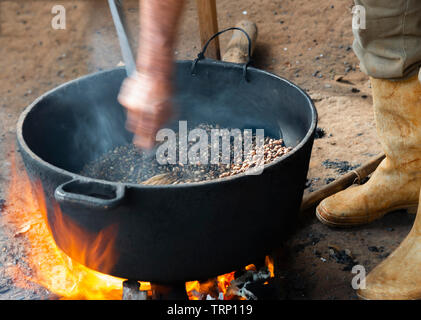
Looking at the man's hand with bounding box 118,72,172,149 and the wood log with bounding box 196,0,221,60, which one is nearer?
the man's hand with bounding box 118,72,172,149

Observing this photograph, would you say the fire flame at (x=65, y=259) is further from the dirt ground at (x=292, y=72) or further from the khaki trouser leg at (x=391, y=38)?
the khaki trouser leg at (x=391, y=38)

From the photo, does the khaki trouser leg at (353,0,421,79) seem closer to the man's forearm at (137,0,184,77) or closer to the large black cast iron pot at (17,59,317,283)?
the large black cast iron pot at (17,59,317,283)

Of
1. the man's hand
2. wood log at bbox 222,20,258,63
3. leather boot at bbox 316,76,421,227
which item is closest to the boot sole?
leather boot at bbox 316,76,421,227

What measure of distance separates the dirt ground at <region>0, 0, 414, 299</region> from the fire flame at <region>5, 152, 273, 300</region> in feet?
0.18

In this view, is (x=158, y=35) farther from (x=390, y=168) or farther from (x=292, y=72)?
(x=292, y=72)

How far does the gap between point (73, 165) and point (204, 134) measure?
584 millimetres

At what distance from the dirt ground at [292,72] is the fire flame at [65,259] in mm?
56

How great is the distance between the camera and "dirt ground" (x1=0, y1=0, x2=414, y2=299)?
1.99 meters

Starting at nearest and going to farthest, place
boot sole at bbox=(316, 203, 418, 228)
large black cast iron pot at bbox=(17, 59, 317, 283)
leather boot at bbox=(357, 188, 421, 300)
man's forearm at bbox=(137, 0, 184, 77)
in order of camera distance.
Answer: man's forearm at bbox=(137, 0, 184, 77) → large black cast iron pot at bbox=(17, 59, 317, 283) → leather boot at bbox=(357, 188, 421, 300) → boot sole at bbox=(316, 203, 418, 228)

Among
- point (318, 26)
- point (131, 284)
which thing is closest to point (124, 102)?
point (131, 284)

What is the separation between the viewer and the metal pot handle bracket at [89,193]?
1287 millimetres

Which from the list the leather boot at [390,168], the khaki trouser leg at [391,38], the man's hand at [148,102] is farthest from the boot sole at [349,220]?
the man's hand at [148,102]
